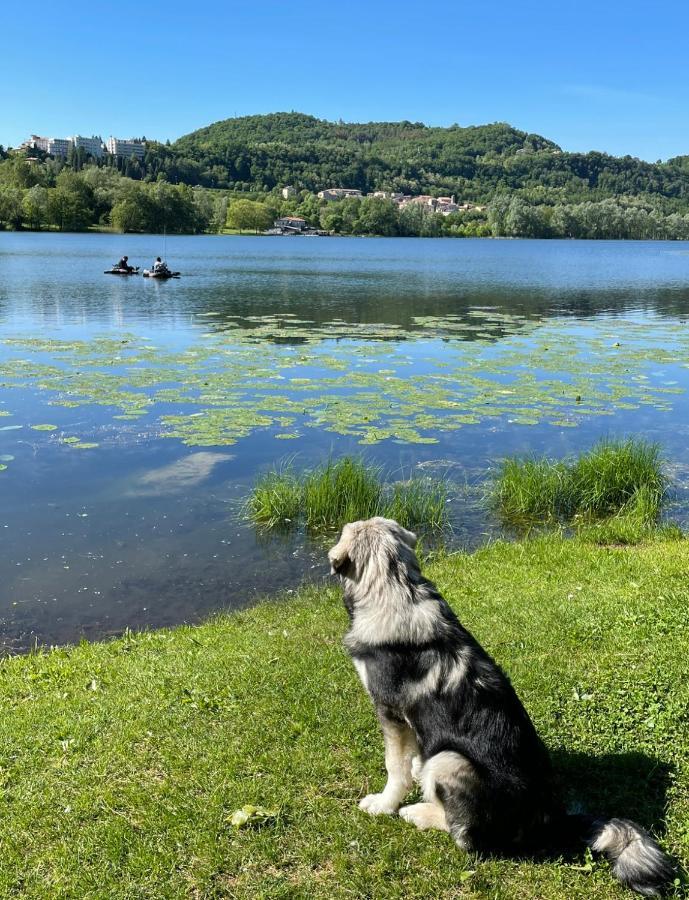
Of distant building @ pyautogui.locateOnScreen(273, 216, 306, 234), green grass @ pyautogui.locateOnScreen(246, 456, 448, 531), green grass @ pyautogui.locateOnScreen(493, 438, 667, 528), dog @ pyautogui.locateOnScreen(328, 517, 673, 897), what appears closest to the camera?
dog @ pyautogui.locateOnScreen(328, 517, 673, 897)

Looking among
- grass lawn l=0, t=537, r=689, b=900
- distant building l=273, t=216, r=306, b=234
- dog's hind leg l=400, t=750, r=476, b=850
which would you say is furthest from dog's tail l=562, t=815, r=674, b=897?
distant building l=273, t=216, r=306, b=234

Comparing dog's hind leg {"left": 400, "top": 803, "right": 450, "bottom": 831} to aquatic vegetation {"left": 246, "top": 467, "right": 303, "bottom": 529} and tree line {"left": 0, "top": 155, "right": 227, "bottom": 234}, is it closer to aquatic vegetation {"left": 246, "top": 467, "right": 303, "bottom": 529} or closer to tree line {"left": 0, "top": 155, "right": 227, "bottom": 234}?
aquatic vegetation {"left": 246, "top": 467, "right": 303, "bottom": 529}

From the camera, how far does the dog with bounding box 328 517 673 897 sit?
4410 millimetres

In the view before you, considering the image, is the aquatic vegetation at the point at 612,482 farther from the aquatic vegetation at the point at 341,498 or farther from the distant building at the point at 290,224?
the distant building at the point at 290,224

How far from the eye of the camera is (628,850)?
14.3 feet

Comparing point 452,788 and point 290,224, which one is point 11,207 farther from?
point 452,788

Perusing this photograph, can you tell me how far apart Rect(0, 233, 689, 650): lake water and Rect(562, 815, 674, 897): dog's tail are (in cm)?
664

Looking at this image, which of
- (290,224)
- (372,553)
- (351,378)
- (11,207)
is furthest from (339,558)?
(290,224)

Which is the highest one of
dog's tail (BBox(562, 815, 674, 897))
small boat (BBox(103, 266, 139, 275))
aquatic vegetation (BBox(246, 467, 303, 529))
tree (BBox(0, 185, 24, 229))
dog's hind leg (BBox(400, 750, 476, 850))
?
tree (BBox(0, 185, 24, 229))

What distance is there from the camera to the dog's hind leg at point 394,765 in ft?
15.9

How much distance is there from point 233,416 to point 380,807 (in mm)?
14231

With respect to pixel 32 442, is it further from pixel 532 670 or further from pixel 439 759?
pixel 439 759

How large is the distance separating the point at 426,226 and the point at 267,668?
200m

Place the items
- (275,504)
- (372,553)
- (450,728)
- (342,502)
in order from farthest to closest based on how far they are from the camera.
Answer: (342,502), (275,504), (372,553), (450,728)
